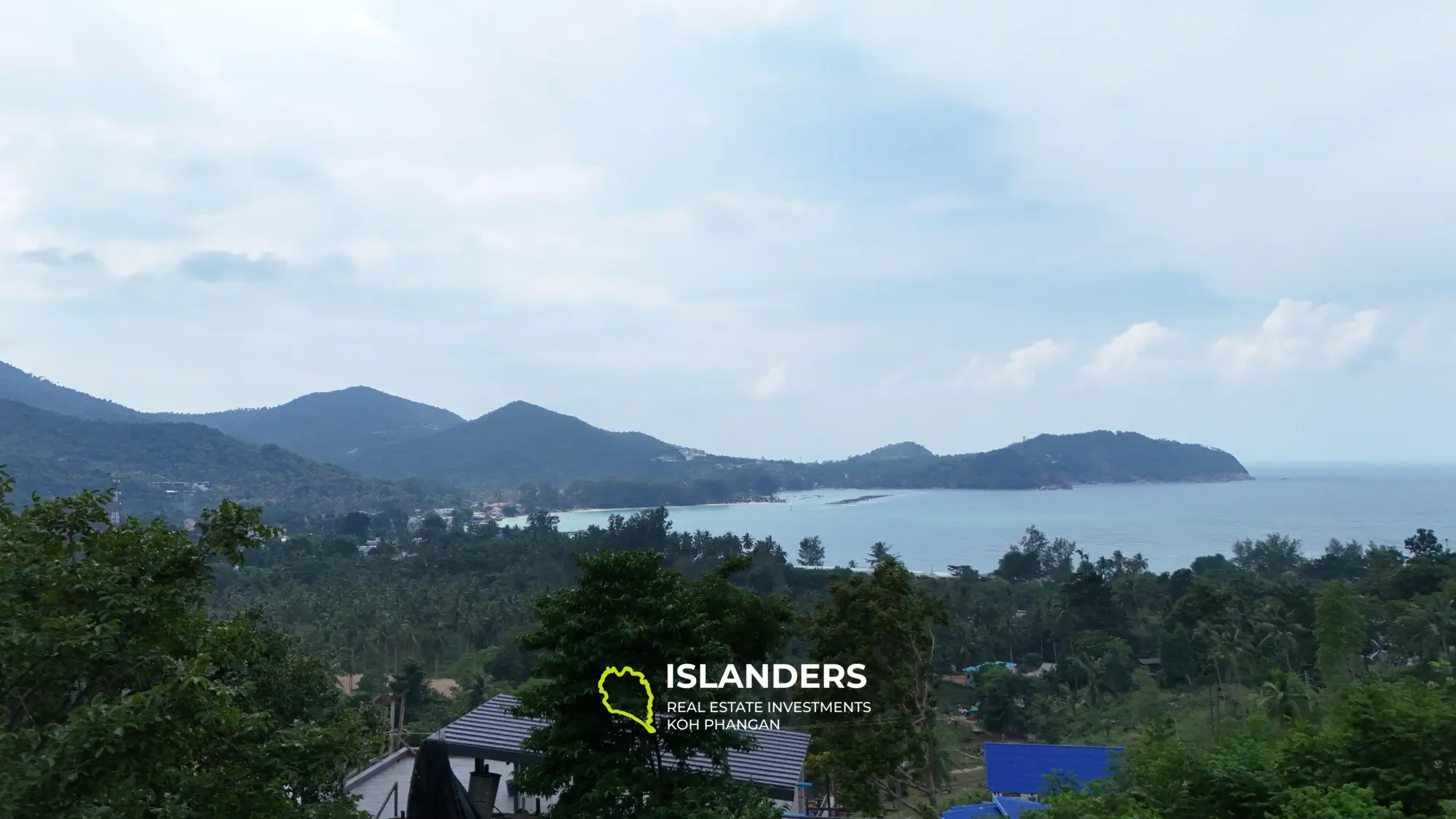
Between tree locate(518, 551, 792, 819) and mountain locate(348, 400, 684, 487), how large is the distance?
14595 centimetres

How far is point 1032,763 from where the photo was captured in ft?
45.3

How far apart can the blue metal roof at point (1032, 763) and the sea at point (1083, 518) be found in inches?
1880

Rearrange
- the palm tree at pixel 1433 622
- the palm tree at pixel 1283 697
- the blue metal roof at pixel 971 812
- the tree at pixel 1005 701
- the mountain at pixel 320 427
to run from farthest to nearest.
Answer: the mountain at pixel 320 427 → the tree at pixel 1005 701 → the palm tree at pixel 1433 622 → the palm tree at pixel 1283 697 → the blue metal roof at pixel 971 812

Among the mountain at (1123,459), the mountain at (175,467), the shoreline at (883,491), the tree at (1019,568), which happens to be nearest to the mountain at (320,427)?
the mountain at (175,467)

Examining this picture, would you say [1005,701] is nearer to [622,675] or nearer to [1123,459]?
[622,675]

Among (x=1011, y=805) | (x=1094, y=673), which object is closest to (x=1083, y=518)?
(x=1094, y=673)

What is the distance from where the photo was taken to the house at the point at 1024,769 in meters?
12.3

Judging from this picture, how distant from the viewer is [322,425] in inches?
7377

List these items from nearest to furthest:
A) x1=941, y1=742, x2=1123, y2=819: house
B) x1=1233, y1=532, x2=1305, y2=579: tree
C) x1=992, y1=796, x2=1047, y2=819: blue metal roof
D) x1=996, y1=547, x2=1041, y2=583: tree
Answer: x1=992, y1=796, x2=1047, y2=819: blue metal roof, x1=941, y1=742, x2=1123, y2=819: house, x1=1233, y1=532, x2=1305, y2=579: tree, x1=996, y1=547, x2=1041, y2=583: tree

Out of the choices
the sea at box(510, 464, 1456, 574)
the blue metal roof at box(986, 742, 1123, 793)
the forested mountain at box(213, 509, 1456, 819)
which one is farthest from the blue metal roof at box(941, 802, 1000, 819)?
the sea at box(510, 464, 1456, 574)

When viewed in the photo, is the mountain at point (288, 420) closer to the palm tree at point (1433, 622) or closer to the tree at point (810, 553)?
the tree at point (810, 553)

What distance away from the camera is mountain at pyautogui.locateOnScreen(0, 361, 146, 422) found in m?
159

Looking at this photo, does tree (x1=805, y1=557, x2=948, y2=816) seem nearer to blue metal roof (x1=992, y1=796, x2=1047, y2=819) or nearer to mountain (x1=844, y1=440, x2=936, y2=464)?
blue metal roof (x1=992, y1=796, x2=1047, y2=819)

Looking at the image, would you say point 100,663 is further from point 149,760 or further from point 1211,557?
point 1211,557
